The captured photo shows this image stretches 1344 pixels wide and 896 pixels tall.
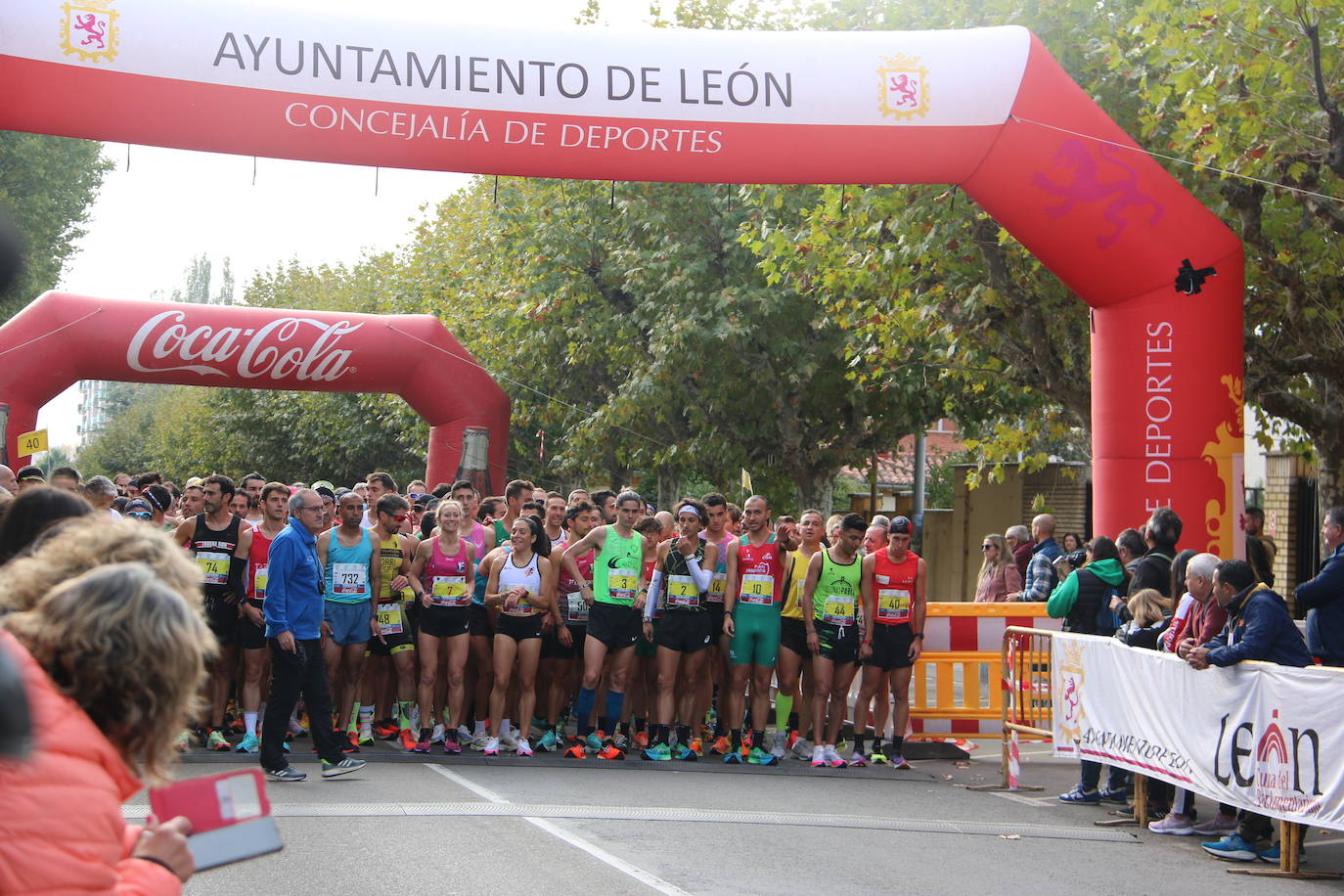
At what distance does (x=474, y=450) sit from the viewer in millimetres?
20141

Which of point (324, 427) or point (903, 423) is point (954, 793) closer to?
point (903, 423)

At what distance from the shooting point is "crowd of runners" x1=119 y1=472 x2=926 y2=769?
1093 cm

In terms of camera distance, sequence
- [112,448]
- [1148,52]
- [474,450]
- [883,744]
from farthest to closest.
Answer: [112,448]
[474,450]
[1148,52]
[883,744]

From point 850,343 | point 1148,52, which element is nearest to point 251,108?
point 1148,52

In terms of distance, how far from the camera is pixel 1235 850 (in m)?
8.29

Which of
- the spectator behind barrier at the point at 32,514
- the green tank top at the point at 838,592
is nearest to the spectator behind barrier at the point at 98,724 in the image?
the spectator behind barrier at the point at 32,514

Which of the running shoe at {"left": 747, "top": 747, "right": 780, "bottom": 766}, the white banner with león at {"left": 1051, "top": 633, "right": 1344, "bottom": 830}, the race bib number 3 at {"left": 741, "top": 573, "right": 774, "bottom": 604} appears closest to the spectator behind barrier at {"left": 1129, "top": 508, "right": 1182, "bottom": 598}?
the white banner with león at {"left": 1051, "top": 633, "right": 1344, "bottom": 830}

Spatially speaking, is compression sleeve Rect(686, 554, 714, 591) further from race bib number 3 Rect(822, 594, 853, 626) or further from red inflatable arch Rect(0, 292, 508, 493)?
red inflatable arch Rect(0, 292, 508, 493)

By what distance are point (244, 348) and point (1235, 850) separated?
1351 centimetres

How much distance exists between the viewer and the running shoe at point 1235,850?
8250 mm

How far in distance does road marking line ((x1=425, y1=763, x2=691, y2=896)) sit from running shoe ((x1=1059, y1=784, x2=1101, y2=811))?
379cm

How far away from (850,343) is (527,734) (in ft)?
35.7

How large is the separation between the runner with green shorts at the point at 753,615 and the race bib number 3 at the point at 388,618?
2457 mm

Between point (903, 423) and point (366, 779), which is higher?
Answer: point (903, 423)
